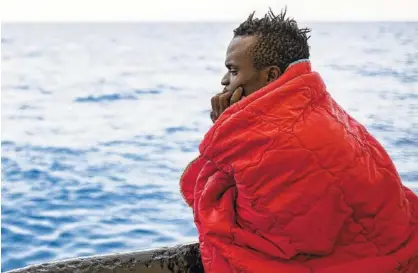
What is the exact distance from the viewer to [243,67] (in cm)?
142

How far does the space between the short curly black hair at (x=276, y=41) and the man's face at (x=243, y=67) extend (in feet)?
0.04

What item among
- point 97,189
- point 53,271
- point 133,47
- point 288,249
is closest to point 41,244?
point 97,189

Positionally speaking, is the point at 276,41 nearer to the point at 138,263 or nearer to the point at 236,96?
the point at 236,96

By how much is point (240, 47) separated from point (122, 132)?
907 cm

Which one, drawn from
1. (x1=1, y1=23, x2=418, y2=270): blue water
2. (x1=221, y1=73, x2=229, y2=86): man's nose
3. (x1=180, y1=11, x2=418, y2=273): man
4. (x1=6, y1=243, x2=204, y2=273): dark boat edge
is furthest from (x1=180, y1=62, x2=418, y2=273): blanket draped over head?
(x1=1, y1=23, x2=418, y2=270): blue water

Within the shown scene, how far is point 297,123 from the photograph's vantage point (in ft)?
4.33

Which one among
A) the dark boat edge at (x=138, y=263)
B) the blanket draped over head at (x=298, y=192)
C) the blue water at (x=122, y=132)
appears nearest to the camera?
the blanket draped over head at (x=298, y=192)

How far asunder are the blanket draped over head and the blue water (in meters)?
0.38

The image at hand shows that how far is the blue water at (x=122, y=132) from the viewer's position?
20.8 ft

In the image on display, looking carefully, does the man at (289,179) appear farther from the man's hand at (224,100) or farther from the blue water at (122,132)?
the blue water at (122,132)

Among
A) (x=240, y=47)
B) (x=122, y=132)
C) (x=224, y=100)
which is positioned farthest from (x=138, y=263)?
(x=122, y=132)

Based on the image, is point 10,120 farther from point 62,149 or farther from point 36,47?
point 36,47

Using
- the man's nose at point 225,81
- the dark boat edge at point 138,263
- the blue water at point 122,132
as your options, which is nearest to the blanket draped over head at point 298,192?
the man's nose at point 225,81

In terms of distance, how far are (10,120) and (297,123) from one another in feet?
33.7
